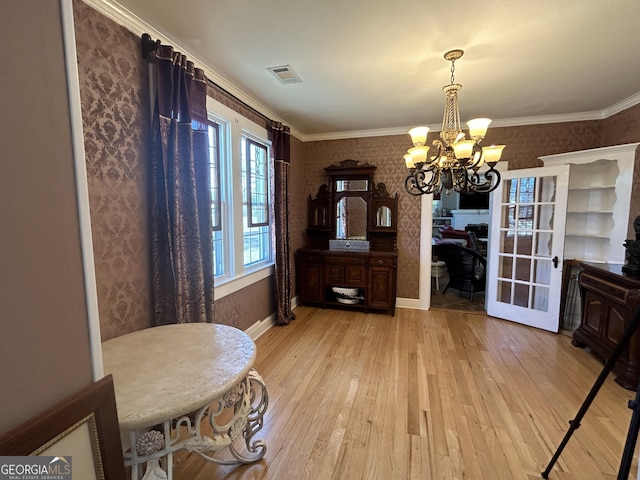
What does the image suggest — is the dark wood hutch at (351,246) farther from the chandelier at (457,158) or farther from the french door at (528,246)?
the chandelier at (457,158)

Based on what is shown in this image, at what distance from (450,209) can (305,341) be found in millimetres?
7514

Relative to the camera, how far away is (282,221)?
11.8 feet

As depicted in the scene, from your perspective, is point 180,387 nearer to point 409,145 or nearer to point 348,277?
point 348,277

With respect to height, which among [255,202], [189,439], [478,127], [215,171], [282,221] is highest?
[478,127]

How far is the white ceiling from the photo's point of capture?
5.57ft

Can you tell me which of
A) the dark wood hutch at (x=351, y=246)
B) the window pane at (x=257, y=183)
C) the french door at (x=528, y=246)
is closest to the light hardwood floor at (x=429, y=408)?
the french door at (x=528, y=246)

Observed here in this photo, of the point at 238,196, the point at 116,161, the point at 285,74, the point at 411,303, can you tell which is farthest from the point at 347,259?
the point at 116,161

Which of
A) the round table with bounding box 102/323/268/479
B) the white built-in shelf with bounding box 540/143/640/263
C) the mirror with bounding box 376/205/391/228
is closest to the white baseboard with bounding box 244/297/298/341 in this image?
the round table with bounding box 102/323/268/479

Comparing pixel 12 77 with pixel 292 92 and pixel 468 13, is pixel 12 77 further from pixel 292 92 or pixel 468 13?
pixel 292 92

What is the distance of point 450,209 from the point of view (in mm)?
9086

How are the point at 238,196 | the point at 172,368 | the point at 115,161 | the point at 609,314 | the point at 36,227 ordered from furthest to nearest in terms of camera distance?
the point at 238,196 < the point at 609,314 < the point at 115,161 < the point at 172,368 < the point at 36,227

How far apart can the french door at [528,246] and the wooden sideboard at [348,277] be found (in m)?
1.36

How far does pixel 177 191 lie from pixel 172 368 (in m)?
1.15

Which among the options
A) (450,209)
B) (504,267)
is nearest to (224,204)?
(504,267)
